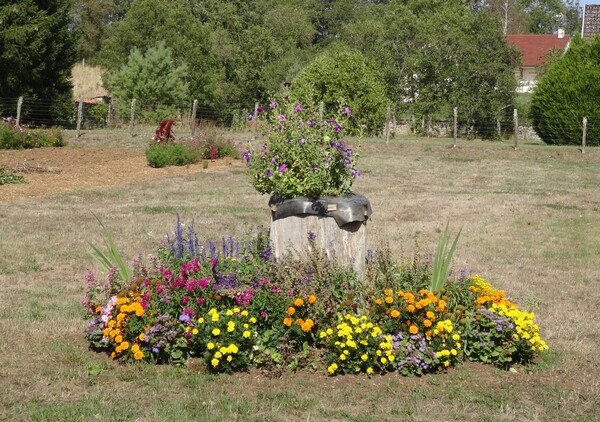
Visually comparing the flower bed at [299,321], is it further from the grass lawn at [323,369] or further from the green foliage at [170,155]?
the green foliage at [170,155]

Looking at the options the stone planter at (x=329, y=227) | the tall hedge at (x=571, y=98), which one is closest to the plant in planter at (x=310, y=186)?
the stone planter at (x=329, y=227)

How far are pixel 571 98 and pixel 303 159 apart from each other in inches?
1096

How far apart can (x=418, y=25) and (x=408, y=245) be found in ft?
116

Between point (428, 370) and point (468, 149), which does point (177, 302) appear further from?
point (468, 149)

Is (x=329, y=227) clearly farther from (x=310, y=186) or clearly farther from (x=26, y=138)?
(x=26, y=138)

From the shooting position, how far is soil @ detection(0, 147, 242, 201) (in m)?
16.0

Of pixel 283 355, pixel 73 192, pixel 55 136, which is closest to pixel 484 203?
pixel 73 192

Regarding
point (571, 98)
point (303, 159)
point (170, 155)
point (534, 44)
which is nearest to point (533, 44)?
point (534, 44)

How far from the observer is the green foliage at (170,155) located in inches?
784

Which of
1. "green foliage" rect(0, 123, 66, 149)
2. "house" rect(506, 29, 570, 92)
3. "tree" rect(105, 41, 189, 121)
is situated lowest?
"green foliage" rect(0, 123, 66, 149)

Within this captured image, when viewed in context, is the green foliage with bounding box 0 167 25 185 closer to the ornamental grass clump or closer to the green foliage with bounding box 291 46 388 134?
the ornamental grass clump

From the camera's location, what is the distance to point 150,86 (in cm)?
3381

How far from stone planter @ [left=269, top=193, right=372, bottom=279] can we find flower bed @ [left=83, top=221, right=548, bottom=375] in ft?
0.48

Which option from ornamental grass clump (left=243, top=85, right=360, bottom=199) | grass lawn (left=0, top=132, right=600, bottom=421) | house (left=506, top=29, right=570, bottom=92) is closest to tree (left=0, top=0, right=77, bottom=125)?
grass lawn (left=0, top=132, right=600, bottom=421)
